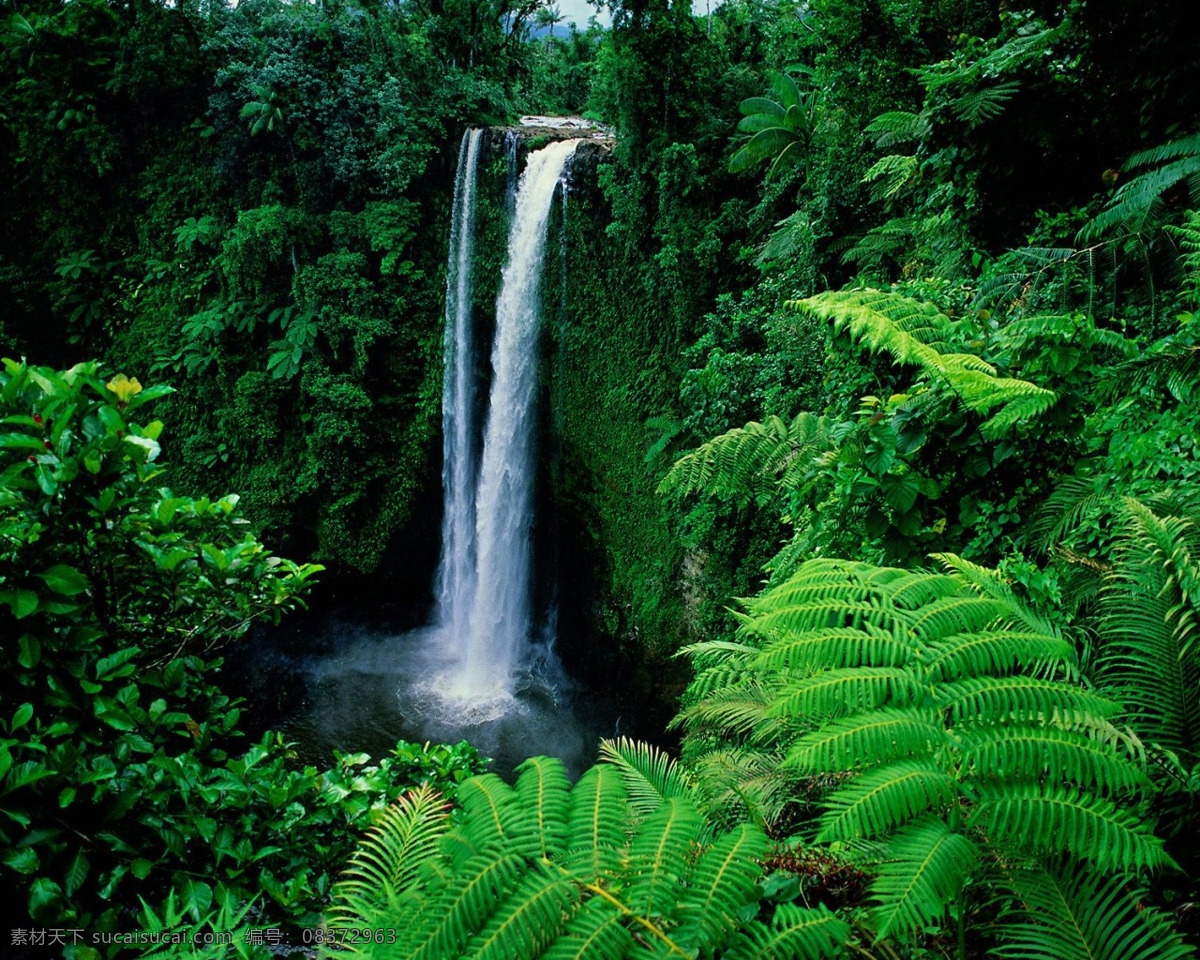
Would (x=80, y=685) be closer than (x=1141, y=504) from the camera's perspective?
Yes

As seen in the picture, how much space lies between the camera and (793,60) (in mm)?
9734

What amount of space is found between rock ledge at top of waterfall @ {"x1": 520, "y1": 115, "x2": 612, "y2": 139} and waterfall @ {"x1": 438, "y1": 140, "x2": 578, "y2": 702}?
1051mm

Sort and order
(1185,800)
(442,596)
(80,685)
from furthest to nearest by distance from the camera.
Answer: (442,596), (80,685), (1185,800)

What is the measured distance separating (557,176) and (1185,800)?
1018 centimetres

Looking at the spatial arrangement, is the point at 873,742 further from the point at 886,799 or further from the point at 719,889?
the point at 719,889

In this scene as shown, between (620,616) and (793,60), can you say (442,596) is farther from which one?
(793,60)

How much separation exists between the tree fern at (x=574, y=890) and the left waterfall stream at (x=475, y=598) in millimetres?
8079

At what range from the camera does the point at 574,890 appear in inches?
53.4

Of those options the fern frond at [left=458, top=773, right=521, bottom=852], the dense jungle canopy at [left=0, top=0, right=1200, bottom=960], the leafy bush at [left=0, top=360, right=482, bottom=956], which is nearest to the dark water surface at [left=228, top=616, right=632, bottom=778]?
the dense jungle canopy at [left=0, top=0, right=1200, bottom=960]

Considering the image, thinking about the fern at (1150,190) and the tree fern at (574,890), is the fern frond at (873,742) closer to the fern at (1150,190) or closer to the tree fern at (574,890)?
the tree fern at (574,890)

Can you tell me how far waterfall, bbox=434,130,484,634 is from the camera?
36.2 feet

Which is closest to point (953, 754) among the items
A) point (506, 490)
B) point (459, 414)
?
point (506, 490)

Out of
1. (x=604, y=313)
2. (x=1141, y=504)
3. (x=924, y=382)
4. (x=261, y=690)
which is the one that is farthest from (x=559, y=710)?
(x=1141, y=504)

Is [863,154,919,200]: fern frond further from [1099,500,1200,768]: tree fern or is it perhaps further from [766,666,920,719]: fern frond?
[766,666,920,719]: fern frond
